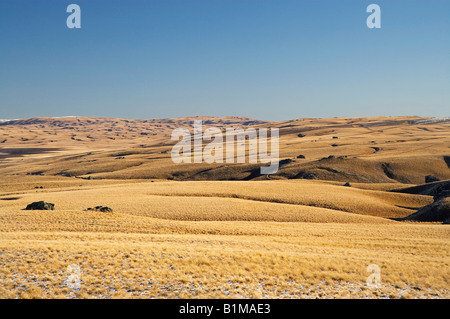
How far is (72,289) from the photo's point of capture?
1722 centimetres

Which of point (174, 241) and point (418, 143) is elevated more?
point (418, 143)

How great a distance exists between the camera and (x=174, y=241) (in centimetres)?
3017

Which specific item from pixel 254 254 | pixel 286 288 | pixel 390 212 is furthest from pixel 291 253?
pixel 390 212

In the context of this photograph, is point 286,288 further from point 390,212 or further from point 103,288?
point 390,212

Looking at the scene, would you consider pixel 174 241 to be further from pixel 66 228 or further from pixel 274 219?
pixel 274 219

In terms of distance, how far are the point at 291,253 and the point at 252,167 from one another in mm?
83851

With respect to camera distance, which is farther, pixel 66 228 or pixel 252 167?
pixel 252 167

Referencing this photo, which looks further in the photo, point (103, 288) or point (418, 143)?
point (418, 143)
